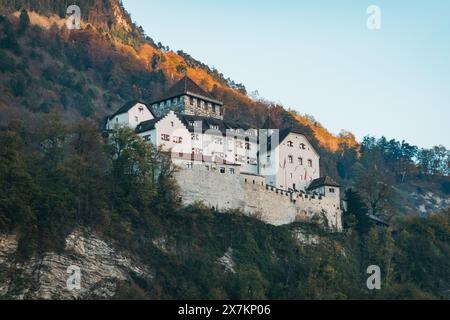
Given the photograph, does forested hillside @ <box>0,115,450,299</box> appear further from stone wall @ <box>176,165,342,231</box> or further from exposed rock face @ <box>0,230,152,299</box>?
stone wall @ <box>176,165,342,231</box>

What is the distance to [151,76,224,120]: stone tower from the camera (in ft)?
289

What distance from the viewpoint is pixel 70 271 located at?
200ft

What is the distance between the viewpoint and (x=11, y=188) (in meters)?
62.0

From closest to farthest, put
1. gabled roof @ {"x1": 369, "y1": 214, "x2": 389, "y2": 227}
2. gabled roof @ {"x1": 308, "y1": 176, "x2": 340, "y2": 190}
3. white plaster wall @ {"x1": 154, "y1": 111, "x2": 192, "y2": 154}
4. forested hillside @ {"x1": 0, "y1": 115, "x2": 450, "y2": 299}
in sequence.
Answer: forested hillside @ {"x1": 0, "y1": 115, "x2": 450, "y2": 299}, white plaster wall @ {"x1": 154, "y1": 111, "x2": 192, "y2": 154}, gabled roof @ {"x1": 308, "y1": 176, "x2": 340, "y2": 190}, gabled roof @ {"x1": 369, "y1": 214, "x2": 389, "y2": 227}

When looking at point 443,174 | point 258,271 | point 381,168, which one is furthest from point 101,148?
point 443,174

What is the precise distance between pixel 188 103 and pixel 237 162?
1116 cm

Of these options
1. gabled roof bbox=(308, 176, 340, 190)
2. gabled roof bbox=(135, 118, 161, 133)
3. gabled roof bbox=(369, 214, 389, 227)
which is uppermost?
gabled roof bbox=(135, 118, 161, 133)

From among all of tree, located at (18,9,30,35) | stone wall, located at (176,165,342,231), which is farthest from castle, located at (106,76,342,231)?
tree, located at (18,9,30,35)

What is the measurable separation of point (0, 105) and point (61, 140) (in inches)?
1012

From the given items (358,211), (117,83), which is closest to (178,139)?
(358,211)

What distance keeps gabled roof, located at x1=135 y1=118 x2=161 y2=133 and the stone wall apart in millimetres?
5687

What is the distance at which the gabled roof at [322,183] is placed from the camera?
81.6 metres

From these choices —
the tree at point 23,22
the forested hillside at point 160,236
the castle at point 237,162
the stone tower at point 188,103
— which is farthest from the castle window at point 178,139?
the tree at point 23,22
